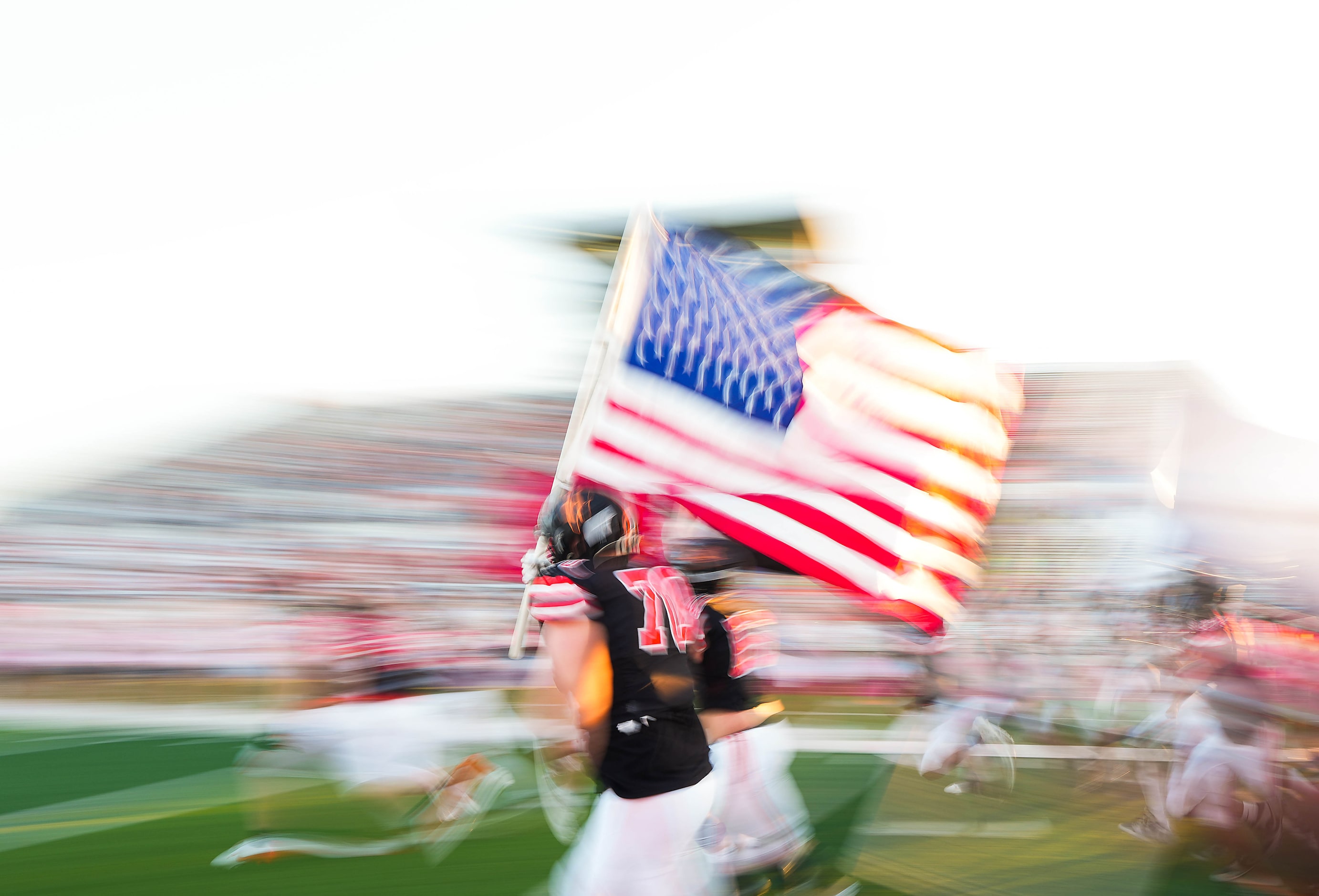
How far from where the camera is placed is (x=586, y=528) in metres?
2.57

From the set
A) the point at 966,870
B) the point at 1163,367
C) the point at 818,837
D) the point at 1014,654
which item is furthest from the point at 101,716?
the point at 1163,367

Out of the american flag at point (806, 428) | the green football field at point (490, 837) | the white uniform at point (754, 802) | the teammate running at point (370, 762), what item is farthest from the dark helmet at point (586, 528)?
the teammate running at point (370, 762)

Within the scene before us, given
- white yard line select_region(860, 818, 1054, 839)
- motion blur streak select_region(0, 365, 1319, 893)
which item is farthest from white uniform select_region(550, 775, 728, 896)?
white yard line select_region(860, 818, 1054, 839)

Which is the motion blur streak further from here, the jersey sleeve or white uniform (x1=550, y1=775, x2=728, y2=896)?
the jersey sleeve

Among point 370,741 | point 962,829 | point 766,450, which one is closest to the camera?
point 766,450

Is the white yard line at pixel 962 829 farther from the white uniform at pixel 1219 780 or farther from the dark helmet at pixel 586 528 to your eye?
the dark helmet at pixel 586 528

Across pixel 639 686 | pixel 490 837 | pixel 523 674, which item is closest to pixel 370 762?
pixel 490 837

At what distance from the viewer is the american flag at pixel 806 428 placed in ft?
9.64

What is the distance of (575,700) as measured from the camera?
2494 mm

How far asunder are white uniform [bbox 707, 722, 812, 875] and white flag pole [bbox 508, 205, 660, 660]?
1.34 meters

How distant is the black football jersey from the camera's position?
100 inches

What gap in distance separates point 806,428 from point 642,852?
1.55 meters

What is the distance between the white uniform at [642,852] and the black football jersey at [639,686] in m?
0.04

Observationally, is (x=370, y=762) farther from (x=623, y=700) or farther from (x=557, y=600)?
(x=557, y=600)
